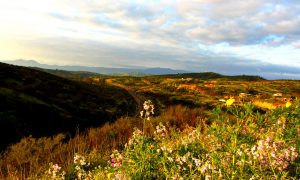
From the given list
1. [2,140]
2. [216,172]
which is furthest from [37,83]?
[216,172]

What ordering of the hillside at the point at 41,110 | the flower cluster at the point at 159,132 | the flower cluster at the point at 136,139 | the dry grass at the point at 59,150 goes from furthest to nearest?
the hillside at the point at 41,110 < the dry grass at the point at 59,150 < the flower cluster at the point at 159,132 < the flower cluster at the point at 136,139

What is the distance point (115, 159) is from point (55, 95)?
922 inches

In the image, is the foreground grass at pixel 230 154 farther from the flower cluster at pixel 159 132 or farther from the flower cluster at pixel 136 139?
the flower cluster at pixel 159 132

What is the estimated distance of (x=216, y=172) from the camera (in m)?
4.66

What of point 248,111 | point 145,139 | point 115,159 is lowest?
point 115,159

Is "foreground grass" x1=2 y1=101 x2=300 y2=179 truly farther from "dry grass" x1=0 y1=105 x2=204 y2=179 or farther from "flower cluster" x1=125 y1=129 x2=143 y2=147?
"dry grass" x1=0 y1=105 x2=204 y2=179

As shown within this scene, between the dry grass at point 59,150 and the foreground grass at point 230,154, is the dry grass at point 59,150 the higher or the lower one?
the lower one

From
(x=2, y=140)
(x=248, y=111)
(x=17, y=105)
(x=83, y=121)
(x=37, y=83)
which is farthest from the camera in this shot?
(x=37, y=83)

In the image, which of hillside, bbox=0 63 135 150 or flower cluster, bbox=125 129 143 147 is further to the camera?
hillside, bbox=0 63 135 150

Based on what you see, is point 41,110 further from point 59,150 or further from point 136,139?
point 136,139


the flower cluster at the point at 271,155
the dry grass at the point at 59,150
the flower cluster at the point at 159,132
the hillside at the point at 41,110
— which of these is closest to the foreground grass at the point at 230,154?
the flower cluster at the point at 271,155

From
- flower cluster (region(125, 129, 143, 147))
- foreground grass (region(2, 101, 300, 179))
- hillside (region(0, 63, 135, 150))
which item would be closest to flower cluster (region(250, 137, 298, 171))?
foreground grass (region(2, 101, 300, 179))

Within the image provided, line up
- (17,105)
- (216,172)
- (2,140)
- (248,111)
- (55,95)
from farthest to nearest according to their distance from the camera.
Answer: (55,95) → (17,105) → (2,140) → (248,111) → (216,172)

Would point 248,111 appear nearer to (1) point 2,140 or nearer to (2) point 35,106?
(1) point 2,140
